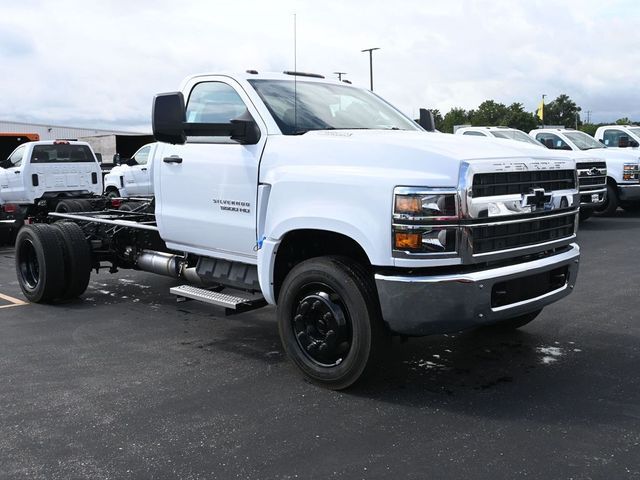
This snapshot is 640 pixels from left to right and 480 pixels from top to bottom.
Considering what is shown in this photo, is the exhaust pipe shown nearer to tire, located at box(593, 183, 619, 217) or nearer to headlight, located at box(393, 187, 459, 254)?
headlight, located at box(393, 187, 459, 254)

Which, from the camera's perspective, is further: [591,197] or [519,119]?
[519,119]

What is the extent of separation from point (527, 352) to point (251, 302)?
7.40 ft

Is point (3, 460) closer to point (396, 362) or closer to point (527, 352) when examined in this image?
point (396, 362)

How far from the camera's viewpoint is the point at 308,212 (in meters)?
4.50

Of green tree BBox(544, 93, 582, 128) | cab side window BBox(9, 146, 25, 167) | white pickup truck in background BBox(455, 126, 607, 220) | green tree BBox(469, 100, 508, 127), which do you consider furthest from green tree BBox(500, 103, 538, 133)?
cab side window BBox(9, 146, 25, 167)

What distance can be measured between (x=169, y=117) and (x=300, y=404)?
240 centimetres

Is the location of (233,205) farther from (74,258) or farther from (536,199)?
(74,258)

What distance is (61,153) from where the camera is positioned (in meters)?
14.5

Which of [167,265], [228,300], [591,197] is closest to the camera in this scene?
[228,300]

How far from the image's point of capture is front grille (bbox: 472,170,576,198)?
4.12 m

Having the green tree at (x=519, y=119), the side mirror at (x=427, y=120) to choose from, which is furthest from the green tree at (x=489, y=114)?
the side mirror at (x=427, y=120)

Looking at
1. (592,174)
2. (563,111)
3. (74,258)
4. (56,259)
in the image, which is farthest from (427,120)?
Result: (563,111)

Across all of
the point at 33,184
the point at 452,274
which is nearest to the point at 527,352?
the point at 452,274

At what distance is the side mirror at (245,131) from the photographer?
4.93m
